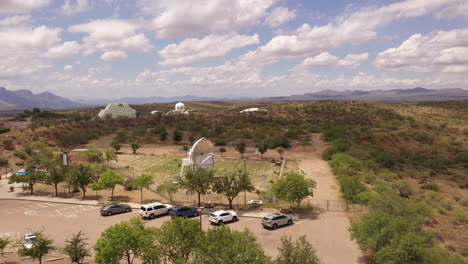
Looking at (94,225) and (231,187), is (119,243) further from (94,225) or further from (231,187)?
(231,187)

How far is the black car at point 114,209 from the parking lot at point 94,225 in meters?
0.51

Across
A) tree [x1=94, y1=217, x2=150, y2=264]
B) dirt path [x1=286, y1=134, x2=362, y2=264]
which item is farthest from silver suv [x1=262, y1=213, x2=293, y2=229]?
tree [x1=94, y1=217, x2=150, y2=264]

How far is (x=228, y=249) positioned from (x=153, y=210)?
50.4 feet

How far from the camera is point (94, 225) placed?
27312mm

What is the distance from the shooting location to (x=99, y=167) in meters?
39.2

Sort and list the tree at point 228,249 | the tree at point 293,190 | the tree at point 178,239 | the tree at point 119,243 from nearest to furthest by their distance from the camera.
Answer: the tree at point 228,249, the tree at point 119,243, the tree at point 178,239, the tree at point 293,190

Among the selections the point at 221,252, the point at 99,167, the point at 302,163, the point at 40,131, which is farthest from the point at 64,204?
the point at 40,131

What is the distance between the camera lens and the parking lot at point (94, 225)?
23391mm

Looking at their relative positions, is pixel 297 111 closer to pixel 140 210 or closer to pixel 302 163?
pixel 302 163

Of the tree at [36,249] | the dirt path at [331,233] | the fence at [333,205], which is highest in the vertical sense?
the tree at [36,249]

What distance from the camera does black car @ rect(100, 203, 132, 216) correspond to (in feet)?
96.6

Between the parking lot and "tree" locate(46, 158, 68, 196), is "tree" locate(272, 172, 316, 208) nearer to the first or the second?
the parking lot

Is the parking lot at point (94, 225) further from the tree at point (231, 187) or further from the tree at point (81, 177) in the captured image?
the tree at point (231, 187)

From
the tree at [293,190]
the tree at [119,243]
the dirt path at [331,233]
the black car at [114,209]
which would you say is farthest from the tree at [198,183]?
the tree at [119,243]
